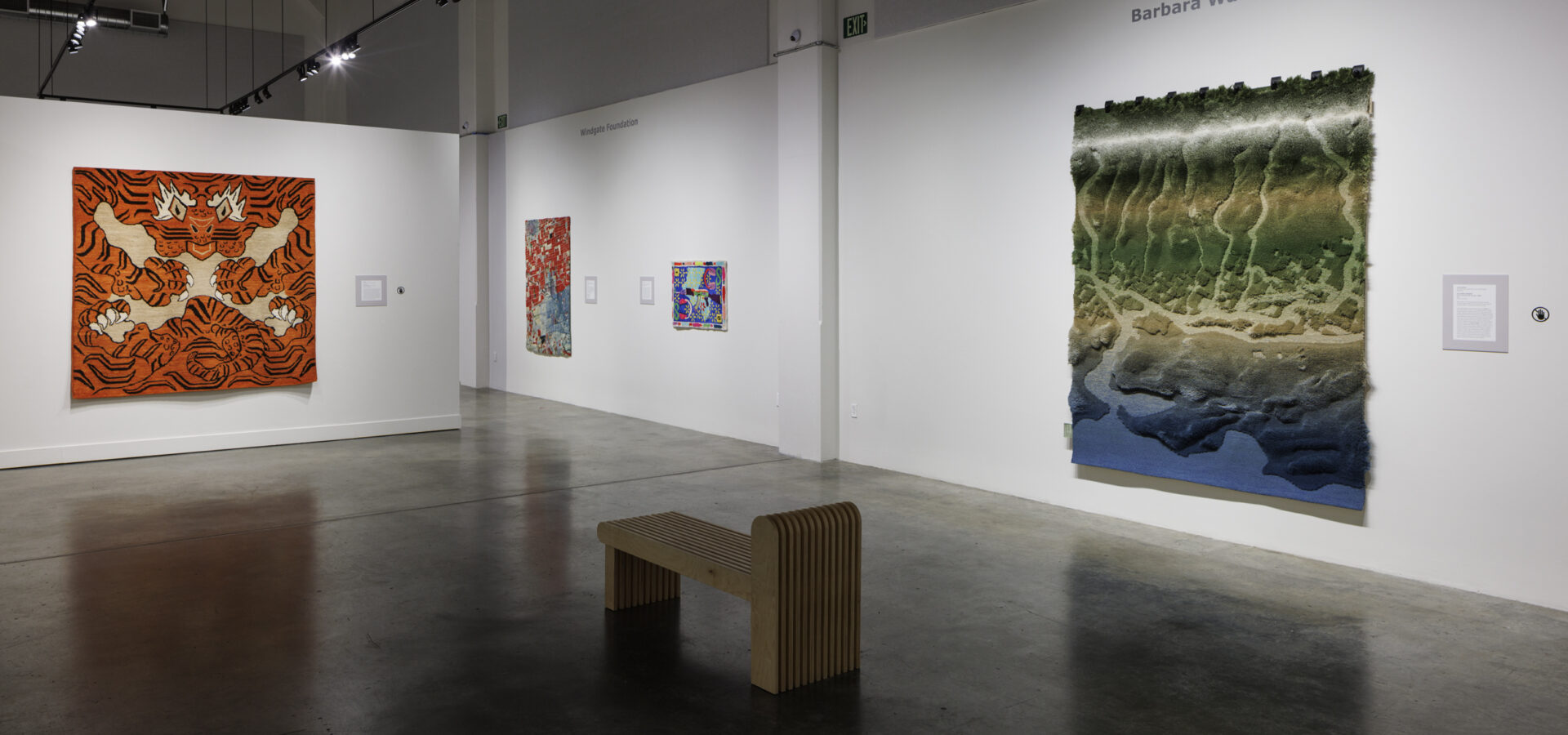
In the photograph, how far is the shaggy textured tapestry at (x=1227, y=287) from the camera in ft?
18.9

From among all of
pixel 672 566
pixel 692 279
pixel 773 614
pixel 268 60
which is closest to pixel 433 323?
pixel 692 279

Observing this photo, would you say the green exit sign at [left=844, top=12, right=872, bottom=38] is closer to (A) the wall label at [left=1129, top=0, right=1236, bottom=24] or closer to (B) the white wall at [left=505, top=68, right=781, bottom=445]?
(B) the white wall at [left=505, top=68, right=781, bottom=445]

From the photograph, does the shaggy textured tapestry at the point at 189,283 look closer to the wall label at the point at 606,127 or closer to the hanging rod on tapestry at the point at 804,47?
the wall label at the point at 606,127

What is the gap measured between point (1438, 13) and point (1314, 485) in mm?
2546

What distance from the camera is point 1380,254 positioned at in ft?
18.6

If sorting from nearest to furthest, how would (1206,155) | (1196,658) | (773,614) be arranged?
(773,614), (1196,658), (1206,155)

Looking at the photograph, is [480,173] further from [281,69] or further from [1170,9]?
[1170,9]

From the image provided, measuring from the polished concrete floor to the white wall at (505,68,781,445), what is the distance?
9.98ft

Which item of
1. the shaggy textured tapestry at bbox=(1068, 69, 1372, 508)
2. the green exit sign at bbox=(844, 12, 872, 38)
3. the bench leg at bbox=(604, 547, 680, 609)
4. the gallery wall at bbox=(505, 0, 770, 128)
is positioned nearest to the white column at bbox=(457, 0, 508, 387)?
the gallery wall at bbox=(505, 0, 770, 128)

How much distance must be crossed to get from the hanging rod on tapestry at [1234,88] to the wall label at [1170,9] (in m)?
0.49

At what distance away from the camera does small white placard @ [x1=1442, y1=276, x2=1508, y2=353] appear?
5.26 metres

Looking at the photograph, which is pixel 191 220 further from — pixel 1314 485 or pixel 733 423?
pixel 1314 485

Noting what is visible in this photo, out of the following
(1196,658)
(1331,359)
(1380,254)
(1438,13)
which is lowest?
(1196,658)

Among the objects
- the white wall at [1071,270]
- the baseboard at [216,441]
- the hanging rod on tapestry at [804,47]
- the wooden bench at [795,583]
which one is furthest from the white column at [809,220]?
the wooden bench at [795,583]
